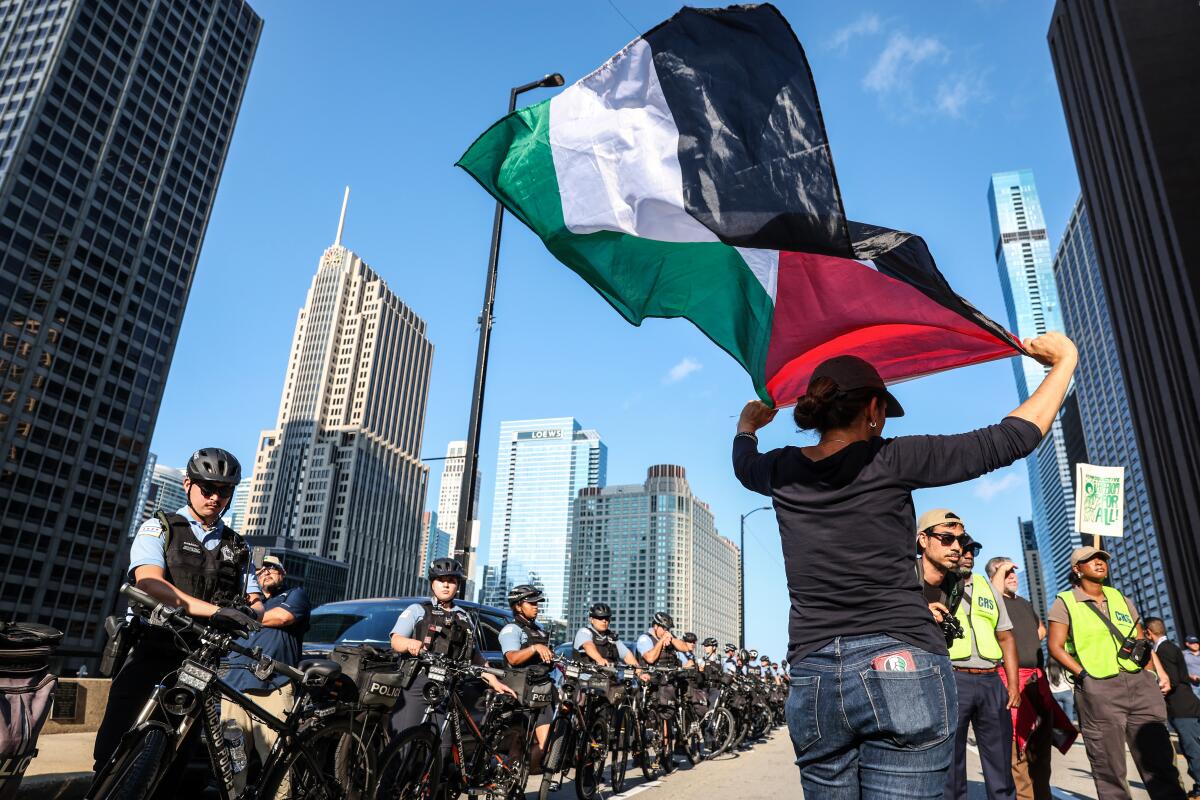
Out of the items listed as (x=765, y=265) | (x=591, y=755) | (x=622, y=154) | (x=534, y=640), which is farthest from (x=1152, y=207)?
(x=622, y=154)

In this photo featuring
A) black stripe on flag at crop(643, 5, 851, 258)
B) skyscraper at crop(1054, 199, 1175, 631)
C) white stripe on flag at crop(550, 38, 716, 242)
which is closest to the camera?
black stripe on flag at crop(643, 5, 851, 258)

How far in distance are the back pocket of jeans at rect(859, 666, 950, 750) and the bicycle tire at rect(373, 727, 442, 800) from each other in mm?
3658

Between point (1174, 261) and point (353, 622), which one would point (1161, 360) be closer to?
point (1174, 261)

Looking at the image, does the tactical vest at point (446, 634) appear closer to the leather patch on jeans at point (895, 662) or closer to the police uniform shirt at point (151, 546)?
the police uniform shirt at point (151, 546)

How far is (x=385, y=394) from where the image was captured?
6772 inches

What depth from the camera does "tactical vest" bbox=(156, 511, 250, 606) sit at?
160 inches

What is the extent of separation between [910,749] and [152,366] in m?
131

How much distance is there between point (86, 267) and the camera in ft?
352

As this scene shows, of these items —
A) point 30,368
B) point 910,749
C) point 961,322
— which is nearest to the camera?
point 910,749

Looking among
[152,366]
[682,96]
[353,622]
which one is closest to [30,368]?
[152,366]

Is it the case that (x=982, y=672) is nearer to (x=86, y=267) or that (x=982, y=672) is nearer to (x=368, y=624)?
(x=368, y=624)

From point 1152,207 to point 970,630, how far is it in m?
58.7

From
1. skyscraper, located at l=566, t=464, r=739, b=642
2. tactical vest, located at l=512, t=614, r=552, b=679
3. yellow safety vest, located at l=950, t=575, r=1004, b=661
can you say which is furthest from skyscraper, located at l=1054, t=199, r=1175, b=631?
tactical vest, located at l=512, t=614, r=552, b=679

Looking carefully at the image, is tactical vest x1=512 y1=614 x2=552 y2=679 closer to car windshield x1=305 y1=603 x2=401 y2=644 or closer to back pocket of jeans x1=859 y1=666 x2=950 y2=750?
car windshield x1=305 y1=603 x2=401 y2=644
